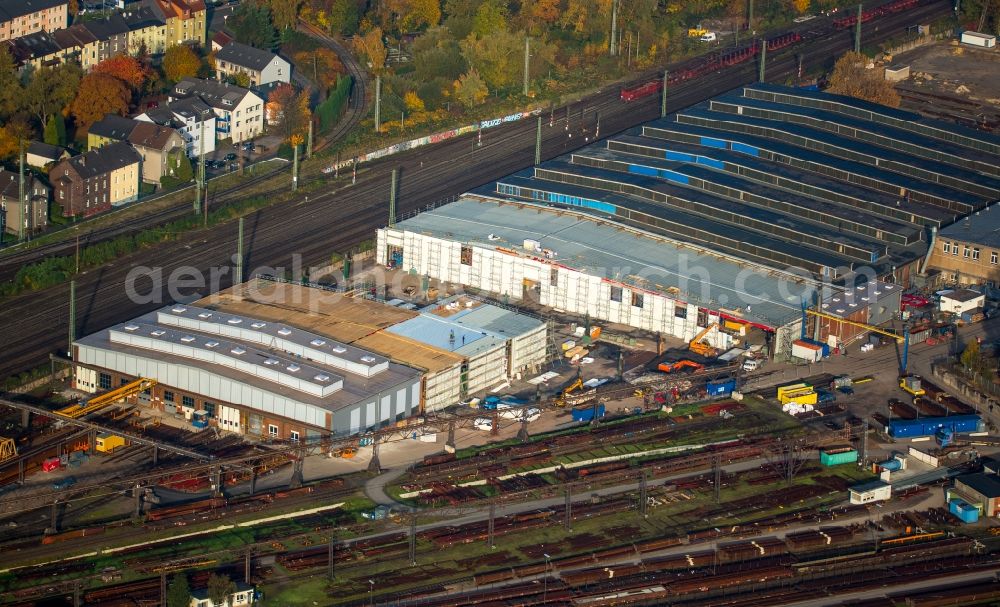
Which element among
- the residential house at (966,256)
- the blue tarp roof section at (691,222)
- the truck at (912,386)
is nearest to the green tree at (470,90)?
the blue tarp roof section at (691,222)

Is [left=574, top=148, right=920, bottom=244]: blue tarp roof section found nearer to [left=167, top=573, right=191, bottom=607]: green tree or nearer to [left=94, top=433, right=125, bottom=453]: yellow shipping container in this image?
[left=94, top=433, right=125, bottom=453]: yellow shipping container

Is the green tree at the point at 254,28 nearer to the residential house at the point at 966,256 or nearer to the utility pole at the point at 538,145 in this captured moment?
the utility pole at the point at 538,145

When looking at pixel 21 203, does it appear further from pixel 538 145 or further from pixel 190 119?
pixel 538 145

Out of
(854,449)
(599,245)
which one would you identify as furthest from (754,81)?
(854,449)

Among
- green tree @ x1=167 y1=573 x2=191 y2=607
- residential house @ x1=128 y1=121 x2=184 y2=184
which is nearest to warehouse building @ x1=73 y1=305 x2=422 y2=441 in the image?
green tree @ x1=167 y1=573 x2=191 y2=607

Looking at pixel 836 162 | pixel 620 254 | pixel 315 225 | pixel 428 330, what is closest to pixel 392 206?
pixel 315 225

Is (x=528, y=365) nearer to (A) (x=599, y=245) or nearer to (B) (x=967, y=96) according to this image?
(A) (x=599, y=245)
